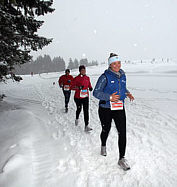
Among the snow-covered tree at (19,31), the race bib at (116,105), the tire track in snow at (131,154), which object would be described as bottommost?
the tire track in snow at (131,154)

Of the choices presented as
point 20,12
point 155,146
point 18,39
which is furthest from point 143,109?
point 20,12

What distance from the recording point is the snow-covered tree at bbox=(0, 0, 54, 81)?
4660 mm

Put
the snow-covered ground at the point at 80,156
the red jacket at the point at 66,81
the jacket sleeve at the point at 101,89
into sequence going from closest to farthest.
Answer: the snow-covered ground at the point at 80,156
the jacket sleeve at the point at 101,89
the red jacket at the point at 66,81

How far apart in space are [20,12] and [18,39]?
1.14m

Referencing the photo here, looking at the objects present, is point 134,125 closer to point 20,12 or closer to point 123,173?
point 123,173

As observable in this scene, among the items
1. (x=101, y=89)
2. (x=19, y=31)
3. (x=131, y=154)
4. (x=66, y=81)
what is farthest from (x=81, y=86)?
(x=19, y=31)

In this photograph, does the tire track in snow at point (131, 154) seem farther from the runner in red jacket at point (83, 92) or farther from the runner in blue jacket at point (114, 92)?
the runner in red jacket at point (83, 92)

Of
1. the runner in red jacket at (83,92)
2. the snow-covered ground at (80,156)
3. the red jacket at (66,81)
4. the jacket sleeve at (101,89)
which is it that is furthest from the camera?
the red jacket at (66,81)

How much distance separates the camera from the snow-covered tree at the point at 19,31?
183 inches

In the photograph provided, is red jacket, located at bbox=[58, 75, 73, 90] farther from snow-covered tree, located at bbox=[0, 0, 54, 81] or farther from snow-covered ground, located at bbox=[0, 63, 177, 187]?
snow-covered ground, located at bbox=[0, 63, 177, 187]

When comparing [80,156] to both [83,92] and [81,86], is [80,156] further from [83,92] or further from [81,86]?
[81,86]

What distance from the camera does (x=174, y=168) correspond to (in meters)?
2.70

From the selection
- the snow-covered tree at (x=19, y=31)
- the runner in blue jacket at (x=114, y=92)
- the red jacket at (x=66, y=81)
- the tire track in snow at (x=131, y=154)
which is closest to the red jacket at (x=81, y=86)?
the tire track in snow at (x=131, y=154)

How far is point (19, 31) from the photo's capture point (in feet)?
17.8
